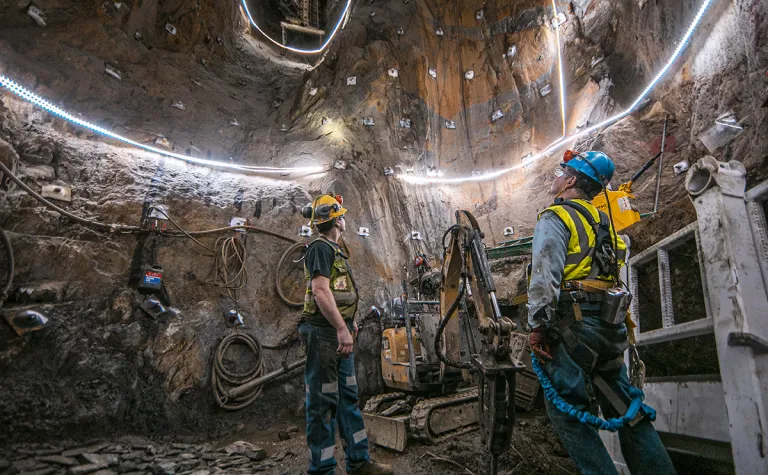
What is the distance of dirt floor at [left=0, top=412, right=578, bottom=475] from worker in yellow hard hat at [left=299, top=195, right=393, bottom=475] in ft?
Result: 3.02

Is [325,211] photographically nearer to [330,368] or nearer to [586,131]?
[330,368]

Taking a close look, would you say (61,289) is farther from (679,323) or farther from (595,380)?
(679,323)

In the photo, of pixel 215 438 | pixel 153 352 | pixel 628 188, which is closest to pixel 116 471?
pixel 215 438

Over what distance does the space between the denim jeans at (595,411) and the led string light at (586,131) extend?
22.6ft

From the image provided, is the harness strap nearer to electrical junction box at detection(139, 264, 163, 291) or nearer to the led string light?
electrical junction box at detection(139, 264, 163, 291)

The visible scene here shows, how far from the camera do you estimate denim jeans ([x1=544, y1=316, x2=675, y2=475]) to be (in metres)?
1.91

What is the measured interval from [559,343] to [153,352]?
191 inches

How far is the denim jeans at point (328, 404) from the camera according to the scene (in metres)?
2.78

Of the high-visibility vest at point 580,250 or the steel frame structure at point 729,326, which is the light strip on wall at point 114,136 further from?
the steel frame structure at point 729,326

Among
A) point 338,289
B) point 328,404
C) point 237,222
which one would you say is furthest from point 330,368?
point 237,222

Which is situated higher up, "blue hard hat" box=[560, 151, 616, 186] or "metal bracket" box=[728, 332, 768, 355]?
"blue hard hat" box=[560, 151, 616, 186]

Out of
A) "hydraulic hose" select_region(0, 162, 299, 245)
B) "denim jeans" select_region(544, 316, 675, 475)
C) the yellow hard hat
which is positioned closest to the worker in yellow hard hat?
the yellow hard hat

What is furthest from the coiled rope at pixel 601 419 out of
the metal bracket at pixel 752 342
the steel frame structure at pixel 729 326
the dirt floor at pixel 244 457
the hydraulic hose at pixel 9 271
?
the hydraulic hose at pixel 9 271

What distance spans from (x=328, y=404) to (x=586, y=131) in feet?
27.4
